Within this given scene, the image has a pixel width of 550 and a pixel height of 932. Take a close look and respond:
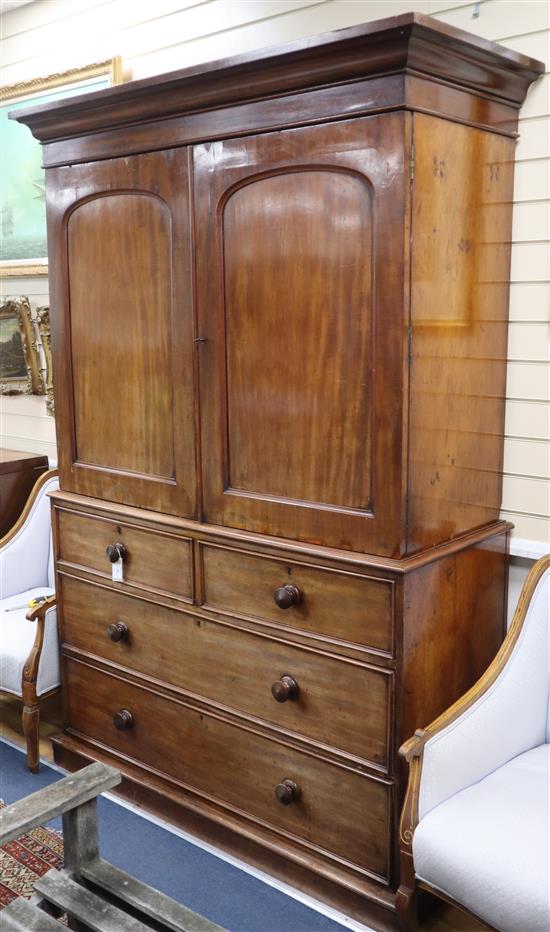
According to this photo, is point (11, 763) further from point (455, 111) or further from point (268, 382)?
point (455, 111)

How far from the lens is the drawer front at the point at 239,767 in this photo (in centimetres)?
232

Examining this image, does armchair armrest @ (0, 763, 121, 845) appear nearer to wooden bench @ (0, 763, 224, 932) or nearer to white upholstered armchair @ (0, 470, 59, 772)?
wooden bench @ (0, 763, 224, 932)

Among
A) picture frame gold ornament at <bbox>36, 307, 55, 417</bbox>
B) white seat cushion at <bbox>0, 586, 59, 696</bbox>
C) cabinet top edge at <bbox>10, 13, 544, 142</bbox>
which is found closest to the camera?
cabinet top edge at <bbox>10, 13, 544, 142</bbox>

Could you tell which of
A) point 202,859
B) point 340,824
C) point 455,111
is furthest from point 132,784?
point 455,111

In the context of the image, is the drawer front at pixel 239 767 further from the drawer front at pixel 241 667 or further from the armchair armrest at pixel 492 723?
the armchair armrest at pixel 492 723

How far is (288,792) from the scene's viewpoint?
244cm

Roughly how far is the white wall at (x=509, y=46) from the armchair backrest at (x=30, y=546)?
1.77 m

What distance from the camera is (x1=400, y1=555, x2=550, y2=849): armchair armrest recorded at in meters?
2.05

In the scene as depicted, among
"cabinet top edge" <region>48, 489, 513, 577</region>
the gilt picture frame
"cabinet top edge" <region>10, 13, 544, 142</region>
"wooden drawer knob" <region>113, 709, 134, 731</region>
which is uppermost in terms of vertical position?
"cabinet top edge" <region>10, 13, 544, 142</region>

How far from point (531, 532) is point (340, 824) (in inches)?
38.9

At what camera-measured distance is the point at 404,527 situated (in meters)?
2.14

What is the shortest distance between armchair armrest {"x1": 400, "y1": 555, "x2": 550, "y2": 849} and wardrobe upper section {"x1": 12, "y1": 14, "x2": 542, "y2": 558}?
→ 1.09ft

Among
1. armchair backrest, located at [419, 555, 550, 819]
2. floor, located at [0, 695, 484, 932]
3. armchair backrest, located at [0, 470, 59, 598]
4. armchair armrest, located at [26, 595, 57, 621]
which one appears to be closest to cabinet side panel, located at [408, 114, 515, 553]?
armchair backrest, located at [419, 555, 550, 819]

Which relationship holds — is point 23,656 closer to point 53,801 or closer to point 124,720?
point 124,720
